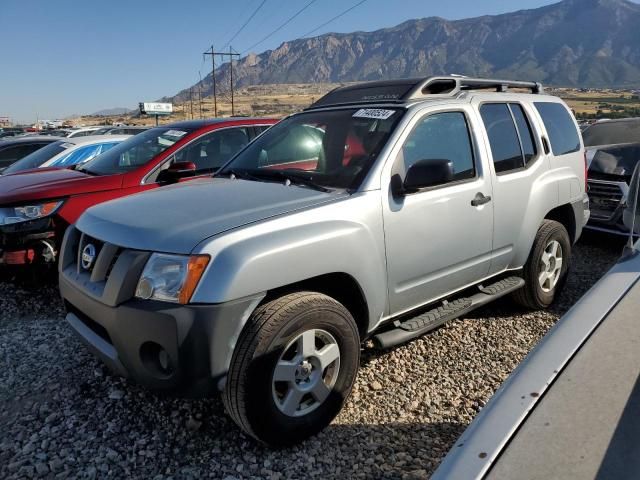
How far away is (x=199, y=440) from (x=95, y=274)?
1.06 metres

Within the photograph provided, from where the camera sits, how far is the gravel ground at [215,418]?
253 centimetres

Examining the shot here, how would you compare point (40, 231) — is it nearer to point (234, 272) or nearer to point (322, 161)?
point (322, 161)

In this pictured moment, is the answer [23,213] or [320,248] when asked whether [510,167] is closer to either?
[320,248]

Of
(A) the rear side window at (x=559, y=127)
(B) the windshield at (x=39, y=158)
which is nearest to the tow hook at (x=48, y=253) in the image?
(B) the windshield at (x=39, y=158)

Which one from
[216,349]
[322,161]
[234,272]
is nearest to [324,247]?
[234,272]

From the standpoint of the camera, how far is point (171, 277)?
2.31 metres

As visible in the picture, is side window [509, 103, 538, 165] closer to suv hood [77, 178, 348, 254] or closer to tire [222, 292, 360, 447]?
suv hood [77, 178, 348, 254]

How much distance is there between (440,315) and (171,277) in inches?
71.1

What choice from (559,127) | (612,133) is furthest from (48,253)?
(612,133)

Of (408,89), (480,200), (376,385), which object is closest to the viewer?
(376,385)

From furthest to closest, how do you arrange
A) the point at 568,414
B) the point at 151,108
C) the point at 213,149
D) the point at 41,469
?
the point at 151,108
the point at 213,149
the point at 41,469
the point at 568,414

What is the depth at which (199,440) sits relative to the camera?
2734 mm

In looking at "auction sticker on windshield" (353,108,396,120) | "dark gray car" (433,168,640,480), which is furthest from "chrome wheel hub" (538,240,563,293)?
"dark gray car" (433,168,640,480)

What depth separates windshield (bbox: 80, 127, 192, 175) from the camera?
5352 millimetres
